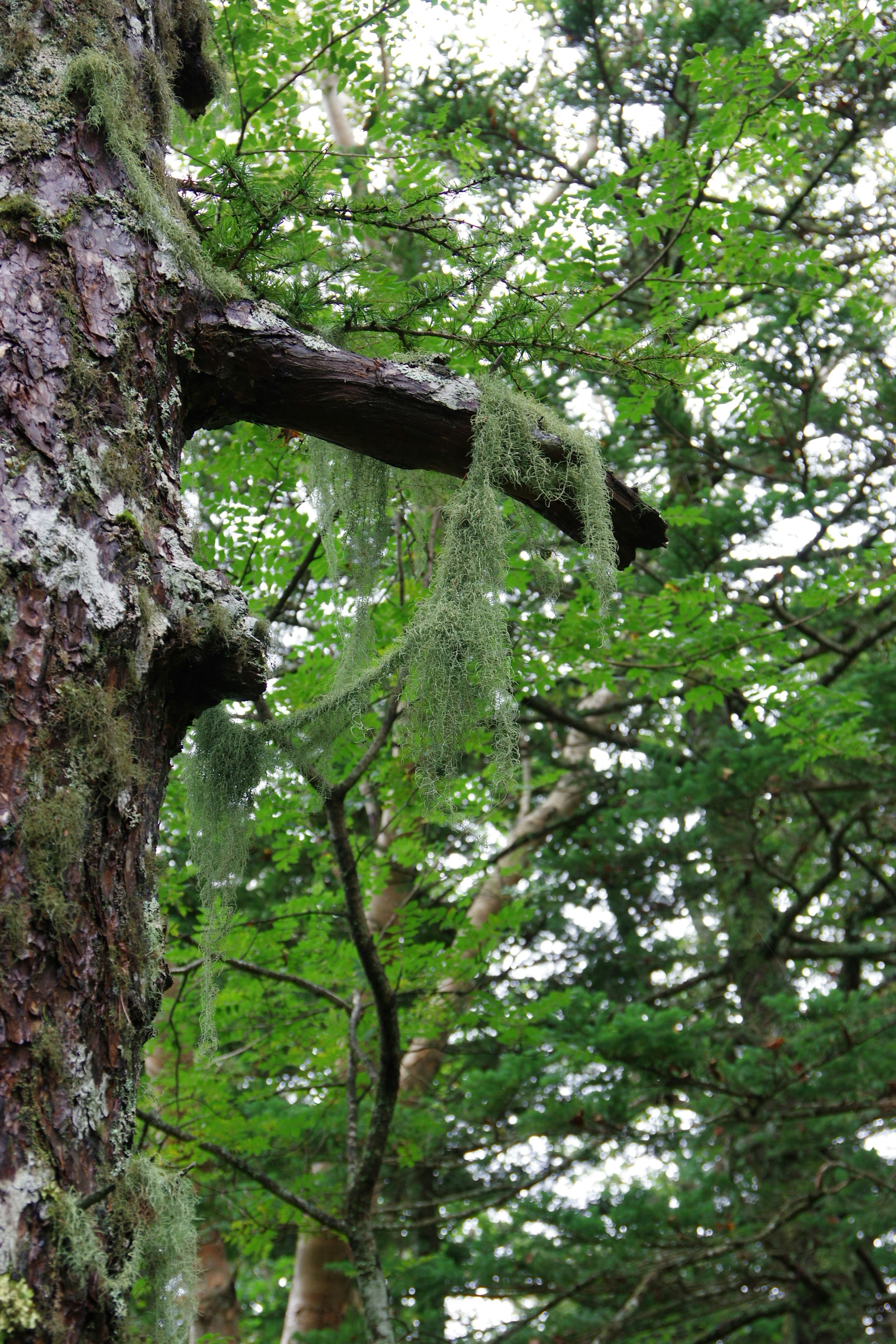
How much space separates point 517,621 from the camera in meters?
4.54

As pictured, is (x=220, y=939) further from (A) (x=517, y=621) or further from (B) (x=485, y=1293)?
(B) (x=485, y=1293)

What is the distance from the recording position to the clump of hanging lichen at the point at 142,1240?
1.22 meters

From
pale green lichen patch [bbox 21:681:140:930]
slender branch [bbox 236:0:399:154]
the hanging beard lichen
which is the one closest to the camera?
pale green lichen patch [bbox 21:681:140:930]

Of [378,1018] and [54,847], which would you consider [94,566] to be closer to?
[54,847]

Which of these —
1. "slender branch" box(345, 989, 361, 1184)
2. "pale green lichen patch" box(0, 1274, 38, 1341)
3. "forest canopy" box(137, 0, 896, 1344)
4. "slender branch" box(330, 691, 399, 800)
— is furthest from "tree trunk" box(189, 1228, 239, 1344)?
"pale green lichen patch" box(0, 1274, 38, 1341)

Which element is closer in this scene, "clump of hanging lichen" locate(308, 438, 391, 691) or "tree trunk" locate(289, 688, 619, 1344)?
"clump of hanging lichen" locate(308, 438, 391, 691)

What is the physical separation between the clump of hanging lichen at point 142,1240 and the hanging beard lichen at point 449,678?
585mm

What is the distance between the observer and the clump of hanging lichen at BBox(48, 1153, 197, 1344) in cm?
122

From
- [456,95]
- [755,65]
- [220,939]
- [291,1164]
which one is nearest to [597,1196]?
[291,1164]

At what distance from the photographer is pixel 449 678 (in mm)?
2188

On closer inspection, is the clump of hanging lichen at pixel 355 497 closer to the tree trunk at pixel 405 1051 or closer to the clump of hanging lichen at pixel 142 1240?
the clump of hanging lichen at pixel 142 1240

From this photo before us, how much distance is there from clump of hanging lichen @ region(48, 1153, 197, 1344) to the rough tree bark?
0.01m

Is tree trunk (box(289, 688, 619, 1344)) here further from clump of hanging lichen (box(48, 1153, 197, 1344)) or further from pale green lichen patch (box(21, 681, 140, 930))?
pale green lichen patch (box(21, 681, 140, 930))

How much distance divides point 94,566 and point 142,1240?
1.00 m
